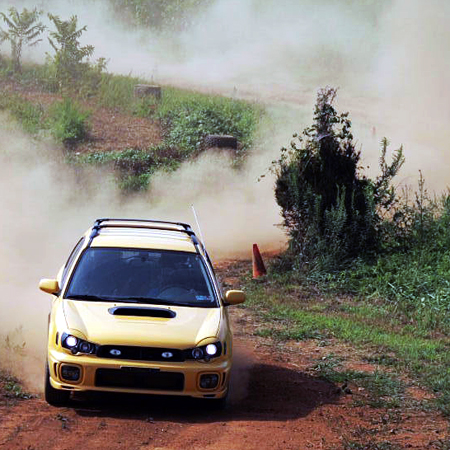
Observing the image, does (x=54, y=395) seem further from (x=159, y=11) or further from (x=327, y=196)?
(x=159, y=11)

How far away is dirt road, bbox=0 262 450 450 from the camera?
814cm

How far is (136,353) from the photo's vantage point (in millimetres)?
8812

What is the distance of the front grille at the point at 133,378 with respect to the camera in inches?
343

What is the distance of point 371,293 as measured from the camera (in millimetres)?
14812

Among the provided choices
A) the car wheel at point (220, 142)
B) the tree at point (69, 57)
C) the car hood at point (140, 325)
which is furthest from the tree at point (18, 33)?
the car hood at point (140, 325)

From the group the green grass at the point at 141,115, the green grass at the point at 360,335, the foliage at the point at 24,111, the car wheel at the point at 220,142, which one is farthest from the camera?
the foliage at the point at 24,111

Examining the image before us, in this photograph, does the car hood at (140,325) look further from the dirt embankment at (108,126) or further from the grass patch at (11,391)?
the dirt embankment at (108,126)

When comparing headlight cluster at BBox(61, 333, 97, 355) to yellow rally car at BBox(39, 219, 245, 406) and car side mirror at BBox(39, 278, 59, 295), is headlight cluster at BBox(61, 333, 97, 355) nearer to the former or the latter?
yellow rally car at BBox(39, 219, 245, 406)

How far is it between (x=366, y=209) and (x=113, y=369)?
26.8 feet

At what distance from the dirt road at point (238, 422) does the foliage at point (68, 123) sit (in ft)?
50.8

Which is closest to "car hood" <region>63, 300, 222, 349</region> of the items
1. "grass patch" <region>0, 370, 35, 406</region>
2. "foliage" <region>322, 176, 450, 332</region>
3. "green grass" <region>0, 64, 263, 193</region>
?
"grass patch" <region>0, 370, 35, 406</region>

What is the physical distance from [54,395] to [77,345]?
1.75ft

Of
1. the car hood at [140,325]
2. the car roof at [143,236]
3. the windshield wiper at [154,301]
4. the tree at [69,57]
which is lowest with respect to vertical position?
the car hood at [140,325]

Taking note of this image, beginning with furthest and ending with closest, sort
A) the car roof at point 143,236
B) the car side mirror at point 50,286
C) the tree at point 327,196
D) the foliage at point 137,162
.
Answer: the foliage at point 137,162, the tree at point 327,196, the car roof at point 143,236, the car side mirror at point 50,286
